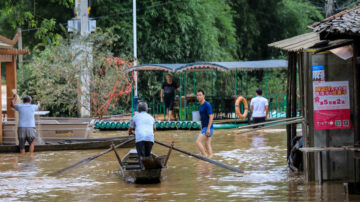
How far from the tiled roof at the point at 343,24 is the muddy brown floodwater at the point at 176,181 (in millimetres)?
2669

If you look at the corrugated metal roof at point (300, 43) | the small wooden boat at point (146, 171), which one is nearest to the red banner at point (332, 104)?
the corrugated metal roof at point (300, 43)

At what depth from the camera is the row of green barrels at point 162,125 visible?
27.1m

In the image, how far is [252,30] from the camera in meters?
49.6

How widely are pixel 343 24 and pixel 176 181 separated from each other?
4.68 m

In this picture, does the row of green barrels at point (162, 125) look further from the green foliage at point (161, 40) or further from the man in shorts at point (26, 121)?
the man in shorts at point (26, 121)

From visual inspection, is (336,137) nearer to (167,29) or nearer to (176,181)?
(176,181)

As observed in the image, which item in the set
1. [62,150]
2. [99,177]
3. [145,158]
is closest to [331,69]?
[145,158]

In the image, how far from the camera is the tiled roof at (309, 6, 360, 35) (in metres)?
10.4

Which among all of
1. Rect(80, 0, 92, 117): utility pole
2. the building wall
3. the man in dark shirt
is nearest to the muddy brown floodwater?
the building wall

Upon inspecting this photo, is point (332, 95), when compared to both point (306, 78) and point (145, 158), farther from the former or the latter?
point (145, 158)

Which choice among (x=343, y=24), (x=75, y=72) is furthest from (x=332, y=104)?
(x=75, y=72)

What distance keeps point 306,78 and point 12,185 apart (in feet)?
19.9

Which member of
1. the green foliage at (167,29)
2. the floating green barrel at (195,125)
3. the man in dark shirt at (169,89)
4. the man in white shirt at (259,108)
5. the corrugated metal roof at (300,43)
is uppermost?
the green foliage at (167,29)

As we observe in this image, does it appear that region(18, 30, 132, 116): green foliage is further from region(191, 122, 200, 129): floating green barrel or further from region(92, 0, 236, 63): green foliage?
region(92, 0, 236, 63): green foliage
